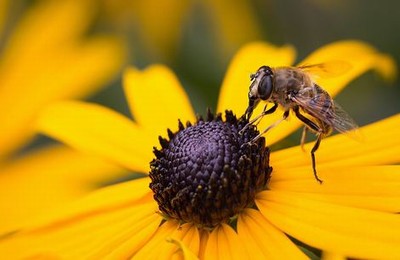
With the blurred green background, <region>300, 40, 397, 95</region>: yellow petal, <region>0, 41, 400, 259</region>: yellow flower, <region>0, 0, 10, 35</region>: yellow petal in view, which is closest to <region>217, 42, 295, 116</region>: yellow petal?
<region>0, 41, 400, 259</region>: yellow flower

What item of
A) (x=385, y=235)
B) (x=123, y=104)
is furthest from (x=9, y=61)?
(x=385, y=235)

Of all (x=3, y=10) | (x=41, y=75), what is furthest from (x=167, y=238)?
(x=3, y=10)

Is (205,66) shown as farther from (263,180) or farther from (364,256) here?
(364,256)

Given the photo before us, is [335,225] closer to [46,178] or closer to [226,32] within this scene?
[46,178]

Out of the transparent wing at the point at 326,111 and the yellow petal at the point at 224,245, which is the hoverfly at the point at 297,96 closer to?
the transparent wing at the point at 326,111

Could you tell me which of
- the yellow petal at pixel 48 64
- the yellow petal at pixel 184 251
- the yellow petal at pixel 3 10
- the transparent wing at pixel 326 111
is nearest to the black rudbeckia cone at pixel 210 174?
the transparent wing at pixel 326 111

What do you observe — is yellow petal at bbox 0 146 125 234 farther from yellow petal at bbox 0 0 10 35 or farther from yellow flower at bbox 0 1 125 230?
yellow petal at bbox 0 0 10 35
